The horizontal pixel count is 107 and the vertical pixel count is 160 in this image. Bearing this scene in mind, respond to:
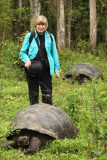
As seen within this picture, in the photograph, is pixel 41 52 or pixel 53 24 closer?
pixel 41 52

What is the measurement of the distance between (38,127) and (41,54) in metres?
1.70

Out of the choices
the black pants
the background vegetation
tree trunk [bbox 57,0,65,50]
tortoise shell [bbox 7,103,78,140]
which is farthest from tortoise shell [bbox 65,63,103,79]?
tortoise shell [bbox 7,103,78,140]

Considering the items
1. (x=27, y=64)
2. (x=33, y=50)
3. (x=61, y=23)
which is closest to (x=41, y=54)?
(x=33, y=50)

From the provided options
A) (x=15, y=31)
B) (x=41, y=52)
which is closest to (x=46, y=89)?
(x=41, y=52)

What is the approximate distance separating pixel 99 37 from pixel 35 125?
1962 cm

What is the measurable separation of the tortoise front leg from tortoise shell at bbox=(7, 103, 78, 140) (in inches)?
6.5

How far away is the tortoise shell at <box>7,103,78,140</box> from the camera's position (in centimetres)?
452

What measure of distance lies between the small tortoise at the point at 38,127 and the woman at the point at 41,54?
3.31 ft

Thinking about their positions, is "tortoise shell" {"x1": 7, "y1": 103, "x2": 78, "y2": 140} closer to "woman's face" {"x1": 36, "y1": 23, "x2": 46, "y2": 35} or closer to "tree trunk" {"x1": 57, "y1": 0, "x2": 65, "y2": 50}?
"woman's face" {"x1": 36, "y1": 23, "x2": 46, "y2": 35}

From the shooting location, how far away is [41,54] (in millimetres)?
5816

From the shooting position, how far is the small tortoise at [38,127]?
4492 millimetres

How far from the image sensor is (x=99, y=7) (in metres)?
22.2

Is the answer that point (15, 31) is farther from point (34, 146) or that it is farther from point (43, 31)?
point (34, 146)

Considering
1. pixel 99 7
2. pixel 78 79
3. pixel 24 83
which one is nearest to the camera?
pixel 24 83
